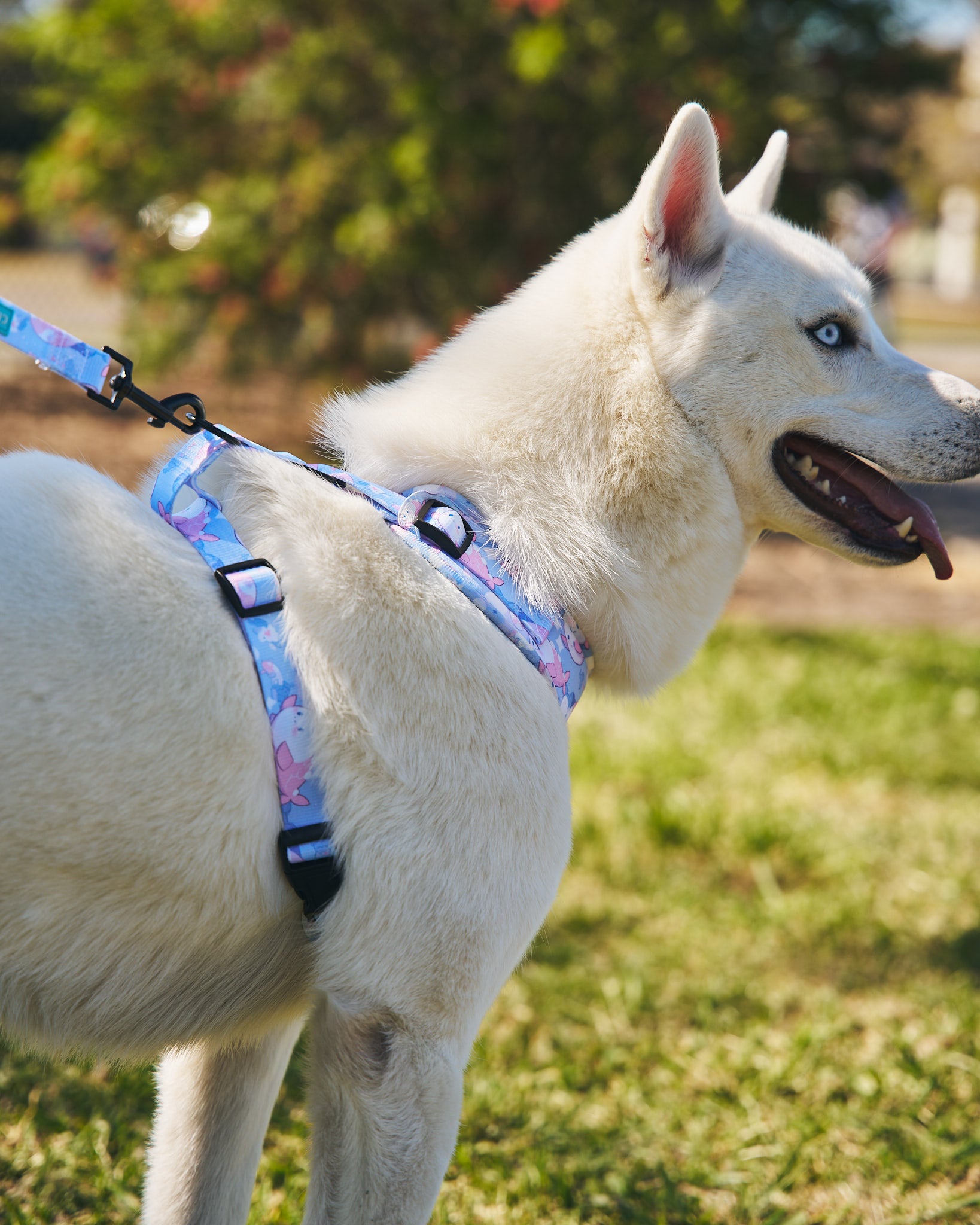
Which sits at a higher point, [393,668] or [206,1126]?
[393,668]

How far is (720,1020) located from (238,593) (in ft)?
8.11

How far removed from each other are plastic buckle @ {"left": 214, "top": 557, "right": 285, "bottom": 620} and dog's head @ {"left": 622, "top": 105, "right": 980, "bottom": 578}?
2.88 ft

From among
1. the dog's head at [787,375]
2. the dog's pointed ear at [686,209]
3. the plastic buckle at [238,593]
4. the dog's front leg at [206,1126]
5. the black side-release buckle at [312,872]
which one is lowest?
the dog's front leg at [206,1126]

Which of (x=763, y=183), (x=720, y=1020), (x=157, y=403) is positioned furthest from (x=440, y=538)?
(x=720, y=1020)

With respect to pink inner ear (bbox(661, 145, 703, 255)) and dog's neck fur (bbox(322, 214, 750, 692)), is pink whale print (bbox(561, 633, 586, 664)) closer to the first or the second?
dog's neck fur (bbox(322, 214, 750, 692))

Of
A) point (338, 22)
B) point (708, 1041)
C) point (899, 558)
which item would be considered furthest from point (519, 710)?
point (338, 22)

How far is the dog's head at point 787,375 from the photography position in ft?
7.13

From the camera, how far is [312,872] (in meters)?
1.77

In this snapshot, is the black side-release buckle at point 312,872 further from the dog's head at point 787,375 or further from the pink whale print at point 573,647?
the dog's head at point 787,375

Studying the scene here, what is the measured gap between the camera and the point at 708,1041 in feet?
11.3

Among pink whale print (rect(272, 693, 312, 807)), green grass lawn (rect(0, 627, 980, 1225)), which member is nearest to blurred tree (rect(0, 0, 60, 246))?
green grass lawn (rect(0, 627, 980, 1225))

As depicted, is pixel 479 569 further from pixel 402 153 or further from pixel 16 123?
pixel 16 123

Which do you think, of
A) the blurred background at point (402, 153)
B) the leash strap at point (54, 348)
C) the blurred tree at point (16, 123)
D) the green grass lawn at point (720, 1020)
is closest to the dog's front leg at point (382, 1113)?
the green grass lawn at point (720, 1020)

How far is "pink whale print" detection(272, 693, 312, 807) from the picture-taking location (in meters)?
1.77
